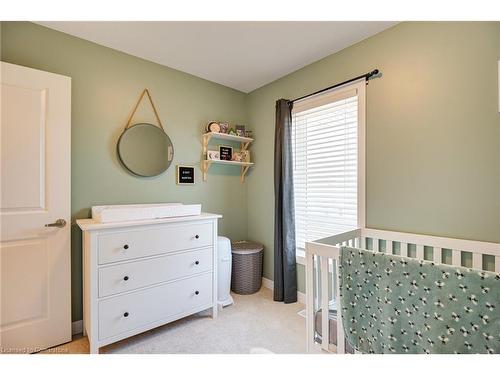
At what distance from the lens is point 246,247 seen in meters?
2.70

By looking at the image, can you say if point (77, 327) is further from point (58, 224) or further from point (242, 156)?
point (242, 156)

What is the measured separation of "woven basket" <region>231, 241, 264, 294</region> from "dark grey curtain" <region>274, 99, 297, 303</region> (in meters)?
0.28

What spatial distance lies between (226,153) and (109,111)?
1.19 m

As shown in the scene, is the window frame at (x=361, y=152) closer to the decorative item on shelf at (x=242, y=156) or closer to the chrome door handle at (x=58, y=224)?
the decorative item on shelf at (x=242, y=156)

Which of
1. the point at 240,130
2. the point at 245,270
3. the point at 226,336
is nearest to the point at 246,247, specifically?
the point at 245,270

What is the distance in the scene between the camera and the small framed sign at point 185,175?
2442 mm

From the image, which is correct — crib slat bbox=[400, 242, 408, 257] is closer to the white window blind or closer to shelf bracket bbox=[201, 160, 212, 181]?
the white window blind

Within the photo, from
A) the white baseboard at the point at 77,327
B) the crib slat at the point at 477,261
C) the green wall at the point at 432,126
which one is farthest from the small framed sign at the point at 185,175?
the crib slat at the point at 477,261

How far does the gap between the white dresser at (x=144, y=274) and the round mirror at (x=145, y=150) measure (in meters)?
0.61

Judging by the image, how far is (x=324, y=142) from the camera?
7.39ft

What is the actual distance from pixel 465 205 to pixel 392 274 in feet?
3.05

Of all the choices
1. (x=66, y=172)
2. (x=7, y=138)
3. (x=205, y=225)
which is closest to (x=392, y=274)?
(x=205, y=225)

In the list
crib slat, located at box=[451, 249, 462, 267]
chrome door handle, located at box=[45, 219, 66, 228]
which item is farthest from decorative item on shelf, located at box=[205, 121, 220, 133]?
crib slat, located at box=[451, 249, 462, 267]

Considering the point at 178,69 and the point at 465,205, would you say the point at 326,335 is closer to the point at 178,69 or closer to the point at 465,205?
the point at 465,205
